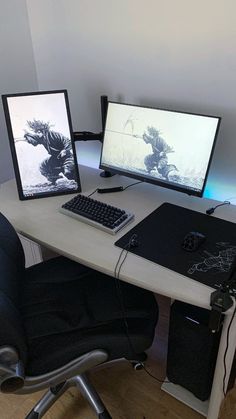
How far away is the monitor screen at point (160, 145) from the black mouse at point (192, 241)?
0.25m

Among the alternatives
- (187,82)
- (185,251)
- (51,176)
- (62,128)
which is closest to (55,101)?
(62,128)

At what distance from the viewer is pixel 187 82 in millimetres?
1412

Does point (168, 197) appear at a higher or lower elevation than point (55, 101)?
lower

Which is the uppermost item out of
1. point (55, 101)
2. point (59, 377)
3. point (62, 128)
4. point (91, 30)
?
point (91, 30)

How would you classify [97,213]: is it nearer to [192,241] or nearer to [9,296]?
[192,241]

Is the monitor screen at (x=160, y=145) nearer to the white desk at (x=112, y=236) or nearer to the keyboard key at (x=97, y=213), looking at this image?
the white desk at (x=112, y=236)

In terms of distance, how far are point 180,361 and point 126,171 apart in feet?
2.77

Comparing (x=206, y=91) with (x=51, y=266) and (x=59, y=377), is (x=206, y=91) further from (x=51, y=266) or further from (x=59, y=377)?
(x=59, y=377)

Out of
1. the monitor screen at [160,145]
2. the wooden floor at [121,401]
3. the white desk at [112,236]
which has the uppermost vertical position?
the monitor screen at [160,145]

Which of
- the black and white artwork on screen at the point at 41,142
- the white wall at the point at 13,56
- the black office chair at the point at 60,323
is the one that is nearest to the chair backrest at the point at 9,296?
the black office chair at the point at 60,323

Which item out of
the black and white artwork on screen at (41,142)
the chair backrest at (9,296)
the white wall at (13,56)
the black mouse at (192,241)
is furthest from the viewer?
the white wall at (13,56)

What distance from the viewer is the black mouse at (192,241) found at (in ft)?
3.73

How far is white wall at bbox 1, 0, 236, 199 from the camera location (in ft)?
4.25

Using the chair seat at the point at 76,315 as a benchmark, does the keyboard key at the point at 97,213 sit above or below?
above
